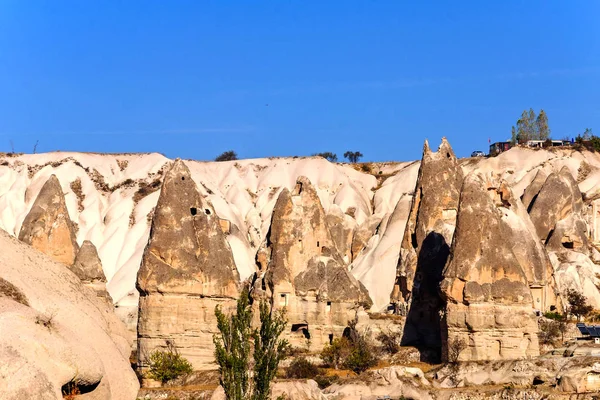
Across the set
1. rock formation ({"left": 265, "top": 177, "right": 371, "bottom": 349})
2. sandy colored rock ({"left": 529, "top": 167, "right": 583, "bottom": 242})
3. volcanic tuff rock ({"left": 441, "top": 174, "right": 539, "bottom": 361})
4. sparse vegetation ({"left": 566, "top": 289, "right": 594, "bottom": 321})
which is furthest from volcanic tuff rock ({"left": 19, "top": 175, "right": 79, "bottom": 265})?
sandy colored rock ({"left": 529, "top": 167, "right": 583, "bottom": 242})

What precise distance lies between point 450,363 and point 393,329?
6076mm

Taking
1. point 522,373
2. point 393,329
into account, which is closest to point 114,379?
point 522,373

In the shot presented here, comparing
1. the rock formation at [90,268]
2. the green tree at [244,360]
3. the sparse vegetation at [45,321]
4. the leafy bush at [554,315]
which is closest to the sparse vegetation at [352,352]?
the leafy bush at [554,315]

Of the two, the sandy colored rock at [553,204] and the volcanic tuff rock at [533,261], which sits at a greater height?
the sandy colored rock at [553,204]

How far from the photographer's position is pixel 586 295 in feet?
154

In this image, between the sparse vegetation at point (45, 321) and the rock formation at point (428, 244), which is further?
the rock formation at point (428, 244)

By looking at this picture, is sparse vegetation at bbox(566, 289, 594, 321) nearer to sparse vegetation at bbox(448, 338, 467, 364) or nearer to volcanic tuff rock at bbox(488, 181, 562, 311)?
volcanic tuff rock at bbox(488, 181, 562, 311)

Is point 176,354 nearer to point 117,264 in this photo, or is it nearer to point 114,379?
point 114,379

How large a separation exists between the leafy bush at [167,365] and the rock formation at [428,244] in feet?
22.1

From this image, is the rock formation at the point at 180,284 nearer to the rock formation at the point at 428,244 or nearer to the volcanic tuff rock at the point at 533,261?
the rock formation at the point at 428,244

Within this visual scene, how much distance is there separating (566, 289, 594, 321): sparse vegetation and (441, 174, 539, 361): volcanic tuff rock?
890 cm

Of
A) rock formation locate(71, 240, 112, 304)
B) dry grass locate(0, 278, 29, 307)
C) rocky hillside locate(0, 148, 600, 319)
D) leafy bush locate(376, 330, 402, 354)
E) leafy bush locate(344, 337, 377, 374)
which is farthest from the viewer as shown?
rocky hillside locate(0, 148, 600, 319)

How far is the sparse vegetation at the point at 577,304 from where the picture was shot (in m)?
42.7

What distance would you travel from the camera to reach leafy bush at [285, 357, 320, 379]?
109 ft
